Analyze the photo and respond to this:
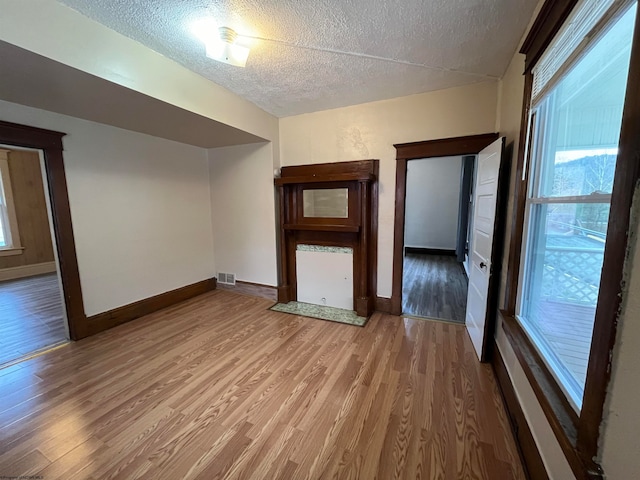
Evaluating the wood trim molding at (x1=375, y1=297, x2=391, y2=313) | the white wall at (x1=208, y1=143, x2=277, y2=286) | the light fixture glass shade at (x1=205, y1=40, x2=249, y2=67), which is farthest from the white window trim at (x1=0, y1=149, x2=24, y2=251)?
the wood trim molding at (x1=375, y1=297, x2=391, y2=313)

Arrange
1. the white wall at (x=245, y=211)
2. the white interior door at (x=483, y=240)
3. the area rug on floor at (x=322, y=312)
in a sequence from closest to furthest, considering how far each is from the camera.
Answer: the white interior door at (x=483, y=240)
the area rug on floor at (x=322, y=312)
the white wall at (x=245, y=211)

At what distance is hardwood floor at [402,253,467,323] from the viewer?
132 inches

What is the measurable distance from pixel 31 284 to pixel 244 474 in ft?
18.6

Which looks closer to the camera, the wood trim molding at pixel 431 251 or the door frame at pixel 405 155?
the door frame at pixel 405 155

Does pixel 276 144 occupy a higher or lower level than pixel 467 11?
lower

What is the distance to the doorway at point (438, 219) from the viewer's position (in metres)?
5.54

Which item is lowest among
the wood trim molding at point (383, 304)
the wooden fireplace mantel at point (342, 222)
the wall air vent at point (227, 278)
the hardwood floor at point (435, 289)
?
the hardwood floor at point (435, 289)

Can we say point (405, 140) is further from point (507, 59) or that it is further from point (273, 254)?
point (273, 254)

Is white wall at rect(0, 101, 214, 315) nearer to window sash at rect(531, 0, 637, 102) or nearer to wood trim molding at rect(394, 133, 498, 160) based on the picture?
wood trim molding at rect(394, 133, 498, 160)

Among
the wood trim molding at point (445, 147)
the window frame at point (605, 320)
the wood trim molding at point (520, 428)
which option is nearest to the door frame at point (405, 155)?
the wood trim molding at point (445, 147)


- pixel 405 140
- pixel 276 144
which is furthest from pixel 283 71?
pixel 405 140

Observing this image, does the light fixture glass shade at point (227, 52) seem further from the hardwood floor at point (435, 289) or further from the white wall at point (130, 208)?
the hardwood floor at point (435, 289)

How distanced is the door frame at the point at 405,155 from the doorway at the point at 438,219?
171 centimetres

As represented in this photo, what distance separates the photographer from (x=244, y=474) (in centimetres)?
134
